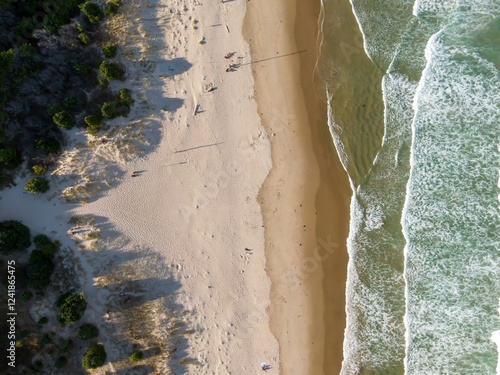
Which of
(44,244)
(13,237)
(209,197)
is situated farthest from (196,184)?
(13,237)

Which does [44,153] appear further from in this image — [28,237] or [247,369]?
[247,369]

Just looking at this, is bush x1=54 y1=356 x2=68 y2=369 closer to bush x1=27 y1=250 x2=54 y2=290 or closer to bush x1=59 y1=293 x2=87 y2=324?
bush x1=59 y1=293 x2=87 y2=324

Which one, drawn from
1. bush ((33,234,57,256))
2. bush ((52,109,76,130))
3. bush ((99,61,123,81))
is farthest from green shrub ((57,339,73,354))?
bush ((99,61,123,81))

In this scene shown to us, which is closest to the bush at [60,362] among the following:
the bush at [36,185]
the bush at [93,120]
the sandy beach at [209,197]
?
the sandy beach at [209,197]

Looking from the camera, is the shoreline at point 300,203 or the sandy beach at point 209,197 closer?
the shoreline at point 300,203

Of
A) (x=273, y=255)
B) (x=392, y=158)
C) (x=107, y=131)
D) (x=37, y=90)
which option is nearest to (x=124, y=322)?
(x=273, y=255)

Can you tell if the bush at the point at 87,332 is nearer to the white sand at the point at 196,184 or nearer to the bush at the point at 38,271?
the white sand at the point at 196,184
